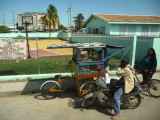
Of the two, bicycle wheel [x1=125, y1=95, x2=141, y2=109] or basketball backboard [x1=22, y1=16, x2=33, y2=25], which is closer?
bicycle wheel [x1=125, y1=95, x2=141, y2=109]

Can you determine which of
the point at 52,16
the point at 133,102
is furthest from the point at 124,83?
the point at 52,16

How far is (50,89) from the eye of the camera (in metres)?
4.82

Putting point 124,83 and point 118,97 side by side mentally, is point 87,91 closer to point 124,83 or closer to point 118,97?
point 118,97

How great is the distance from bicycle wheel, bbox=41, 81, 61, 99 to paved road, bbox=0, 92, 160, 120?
19 centimetres

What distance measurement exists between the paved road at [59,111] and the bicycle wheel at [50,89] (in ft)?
0.61

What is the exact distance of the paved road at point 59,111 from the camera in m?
3.90

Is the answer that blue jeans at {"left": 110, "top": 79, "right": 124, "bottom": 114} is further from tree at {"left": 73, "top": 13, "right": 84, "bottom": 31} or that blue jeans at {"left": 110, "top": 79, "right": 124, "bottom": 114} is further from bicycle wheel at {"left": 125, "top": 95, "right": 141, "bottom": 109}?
tree at {"left": 73, "top": 13, "right": 84, "bottom": 31}

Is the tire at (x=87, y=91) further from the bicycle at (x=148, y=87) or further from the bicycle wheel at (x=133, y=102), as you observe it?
the bicycle wheel at (x=133, y=102)

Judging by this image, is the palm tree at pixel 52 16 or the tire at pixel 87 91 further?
the palm tree at pixel 52 16

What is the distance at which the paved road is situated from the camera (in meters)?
3.90

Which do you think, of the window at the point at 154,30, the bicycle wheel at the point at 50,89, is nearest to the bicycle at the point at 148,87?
the bicycle wheel at the point at 50,89

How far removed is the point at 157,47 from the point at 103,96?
513 cm

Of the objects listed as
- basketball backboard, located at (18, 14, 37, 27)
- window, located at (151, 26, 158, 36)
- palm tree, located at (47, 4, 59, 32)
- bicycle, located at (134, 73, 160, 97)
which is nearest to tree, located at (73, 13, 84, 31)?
palm tree, located at (47, 4, 59, 32)

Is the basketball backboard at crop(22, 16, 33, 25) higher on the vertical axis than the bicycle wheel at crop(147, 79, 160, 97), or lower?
higher
